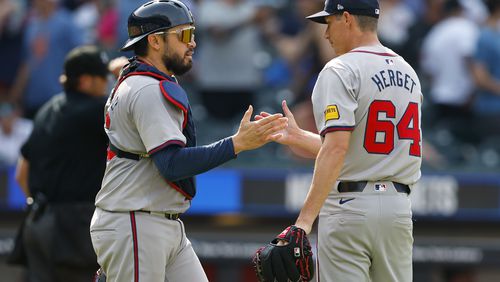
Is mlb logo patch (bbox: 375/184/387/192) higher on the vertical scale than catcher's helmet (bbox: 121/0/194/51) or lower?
lower

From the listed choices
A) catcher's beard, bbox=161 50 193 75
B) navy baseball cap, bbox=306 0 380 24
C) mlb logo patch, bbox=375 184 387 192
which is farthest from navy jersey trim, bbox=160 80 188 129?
mlb logo patch, bbox=375 184 387 192

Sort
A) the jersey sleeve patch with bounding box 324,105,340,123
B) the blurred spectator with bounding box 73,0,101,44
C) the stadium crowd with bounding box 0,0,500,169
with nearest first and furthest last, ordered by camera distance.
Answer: the jersey sleeve patch with bounding box 324,105,340,123 < the stadium crowd with bounding box 0,0,500,169 < the blurred spectator with bounding box 73,0,101,44

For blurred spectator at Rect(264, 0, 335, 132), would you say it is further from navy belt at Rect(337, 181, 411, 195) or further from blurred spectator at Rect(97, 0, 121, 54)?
navy belt at Rect(337, 181, 411, 195)

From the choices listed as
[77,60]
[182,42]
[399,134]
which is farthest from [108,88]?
[399,134]

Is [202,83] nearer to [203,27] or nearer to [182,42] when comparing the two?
[203,27]

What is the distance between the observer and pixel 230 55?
10320mm

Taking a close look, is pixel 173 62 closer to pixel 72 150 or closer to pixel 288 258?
pixel 288 258

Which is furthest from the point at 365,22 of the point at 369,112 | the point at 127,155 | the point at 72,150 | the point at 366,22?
the point at 72,150

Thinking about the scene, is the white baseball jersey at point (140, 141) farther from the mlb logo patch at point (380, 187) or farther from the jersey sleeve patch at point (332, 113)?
the mlb logo patch at point (380, 187)

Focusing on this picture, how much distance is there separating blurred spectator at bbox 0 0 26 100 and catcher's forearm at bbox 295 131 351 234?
6.52m

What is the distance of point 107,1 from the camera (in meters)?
10.8

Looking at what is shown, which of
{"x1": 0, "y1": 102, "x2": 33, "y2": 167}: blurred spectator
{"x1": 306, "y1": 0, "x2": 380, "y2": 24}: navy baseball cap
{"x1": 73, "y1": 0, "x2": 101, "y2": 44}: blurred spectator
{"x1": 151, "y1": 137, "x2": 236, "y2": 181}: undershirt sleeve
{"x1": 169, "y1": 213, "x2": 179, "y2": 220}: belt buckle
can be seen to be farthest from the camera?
{"x1": 73, "y1": 0, "x2": 101, "y2": 44}: blurred spectator

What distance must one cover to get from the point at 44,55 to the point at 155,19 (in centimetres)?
581

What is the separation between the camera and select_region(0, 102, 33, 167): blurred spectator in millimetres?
9838
